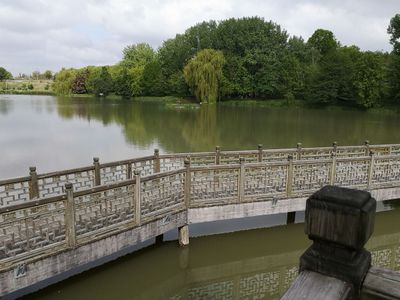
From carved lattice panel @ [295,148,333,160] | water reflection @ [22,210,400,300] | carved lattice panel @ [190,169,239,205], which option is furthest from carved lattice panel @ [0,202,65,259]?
carved lattice panel @ [295,148,333,160]

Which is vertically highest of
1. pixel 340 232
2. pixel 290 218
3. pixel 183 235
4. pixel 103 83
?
pixel 103 83

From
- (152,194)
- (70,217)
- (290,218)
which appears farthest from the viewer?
(290,218)

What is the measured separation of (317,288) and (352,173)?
26.3ft

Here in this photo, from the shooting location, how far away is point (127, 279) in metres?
6.66

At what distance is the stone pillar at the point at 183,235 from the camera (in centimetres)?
767

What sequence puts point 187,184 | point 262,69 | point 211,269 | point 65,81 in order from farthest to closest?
point 65,81
point 262,69
point 187,184
point 211,269

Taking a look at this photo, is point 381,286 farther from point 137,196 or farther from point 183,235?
point 183,235

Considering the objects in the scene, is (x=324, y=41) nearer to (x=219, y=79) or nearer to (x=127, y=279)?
(x=219, y=79)

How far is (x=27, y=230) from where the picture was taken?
5125 mm

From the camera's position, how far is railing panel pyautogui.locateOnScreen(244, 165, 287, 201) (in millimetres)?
7828

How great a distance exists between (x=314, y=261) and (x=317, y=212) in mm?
244

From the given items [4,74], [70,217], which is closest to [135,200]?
[70,217]

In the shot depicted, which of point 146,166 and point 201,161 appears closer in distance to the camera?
point 146,166

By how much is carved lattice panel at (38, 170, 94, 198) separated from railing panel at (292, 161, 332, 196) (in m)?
4.76
